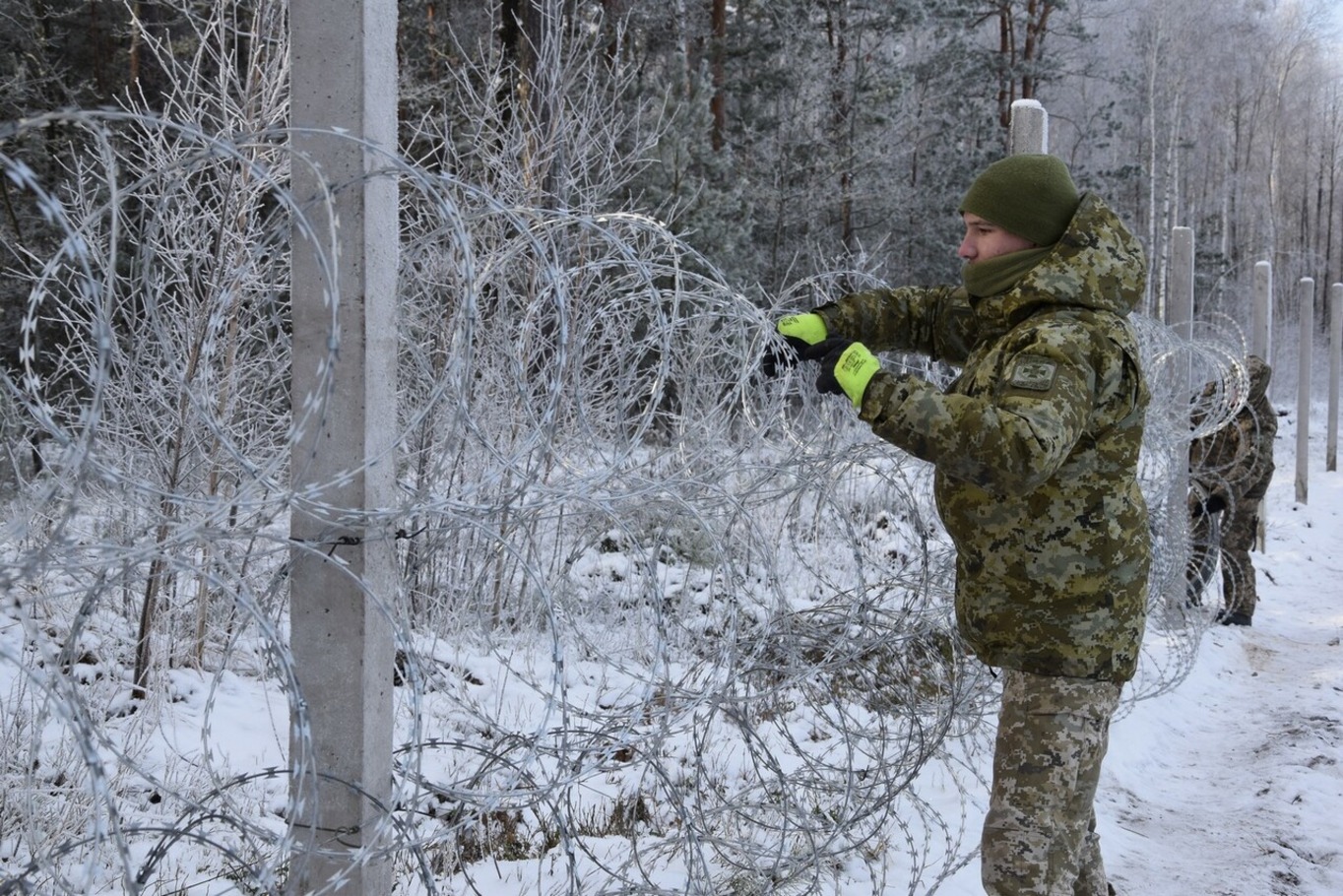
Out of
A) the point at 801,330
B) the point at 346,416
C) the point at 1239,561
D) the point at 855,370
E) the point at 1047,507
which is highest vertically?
the point at 801,330

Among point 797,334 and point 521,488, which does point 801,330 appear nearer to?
point 797,334

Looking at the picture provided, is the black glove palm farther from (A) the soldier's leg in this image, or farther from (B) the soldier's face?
(A) the soldier's leg

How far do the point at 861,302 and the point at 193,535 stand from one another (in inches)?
77.2

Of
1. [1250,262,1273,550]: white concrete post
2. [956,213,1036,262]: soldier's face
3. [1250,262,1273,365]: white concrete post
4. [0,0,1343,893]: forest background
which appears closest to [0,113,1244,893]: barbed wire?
[0,0,1343,893]: forest background

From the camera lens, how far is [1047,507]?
2469 millimetres

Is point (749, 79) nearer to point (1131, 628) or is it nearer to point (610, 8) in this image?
point (610, 8)

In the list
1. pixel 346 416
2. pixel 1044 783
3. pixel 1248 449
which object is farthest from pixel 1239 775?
pixel 346 416

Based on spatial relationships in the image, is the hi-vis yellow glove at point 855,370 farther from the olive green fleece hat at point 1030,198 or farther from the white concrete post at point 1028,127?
the white concrete post at point 1028,127

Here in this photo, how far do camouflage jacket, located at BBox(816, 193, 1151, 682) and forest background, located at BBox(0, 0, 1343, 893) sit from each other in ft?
1.83

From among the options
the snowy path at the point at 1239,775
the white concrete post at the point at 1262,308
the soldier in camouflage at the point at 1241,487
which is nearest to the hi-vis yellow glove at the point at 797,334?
the snowy path at the point at 1239,775

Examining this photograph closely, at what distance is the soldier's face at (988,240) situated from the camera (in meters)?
2.59

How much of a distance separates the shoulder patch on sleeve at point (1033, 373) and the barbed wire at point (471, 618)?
77cm

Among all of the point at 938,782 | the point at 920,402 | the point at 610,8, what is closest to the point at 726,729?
the point at 938,782

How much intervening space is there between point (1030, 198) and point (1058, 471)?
624 mm
